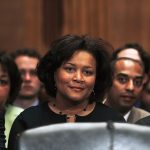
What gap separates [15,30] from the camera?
6.01 meters

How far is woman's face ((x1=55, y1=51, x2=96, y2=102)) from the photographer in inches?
92.5

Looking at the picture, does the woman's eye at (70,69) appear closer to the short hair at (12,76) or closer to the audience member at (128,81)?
the audience member at (128,81)

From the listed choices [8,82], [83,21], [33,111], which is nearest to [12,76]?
[8,82]

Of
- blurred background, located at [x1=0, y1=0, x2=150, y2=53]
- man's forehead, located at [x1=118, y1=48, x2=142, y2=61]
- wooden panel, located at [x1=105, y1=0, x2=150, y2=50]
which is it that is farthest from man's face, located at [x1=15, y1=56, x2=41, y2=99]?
wooden panel, located at [x1=105, y1=0, x2=150, y2=50]

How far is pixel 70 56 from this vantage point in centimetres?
238

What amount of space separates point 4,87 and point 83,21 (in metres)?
2.49

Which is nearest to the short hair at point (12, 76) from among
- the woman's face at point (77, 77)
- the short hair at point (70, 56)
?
the short hair at point (70, 56)

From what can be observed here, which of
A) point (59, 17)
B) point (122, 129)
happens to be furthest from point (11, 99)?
point (59, 17)

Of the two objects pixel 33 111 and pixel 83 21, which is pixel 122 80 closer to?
pixel 33 111

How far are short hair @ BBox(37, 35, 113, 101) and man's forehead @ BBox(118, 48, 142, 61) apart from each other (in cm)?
103

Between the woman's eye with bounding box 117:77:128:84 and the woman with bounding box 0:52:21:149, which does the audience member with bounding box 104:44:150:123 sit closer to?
the woman's eye with bounding box 117:77:128:84

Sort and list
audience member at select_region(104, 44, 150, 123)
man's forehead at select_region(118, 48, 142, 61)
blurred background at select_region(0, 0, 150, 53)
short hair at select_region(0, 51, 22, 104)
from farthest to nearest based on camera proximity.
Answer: blurred background at select_region(0, 0, 150, 53) → man's forehead at select_region(118, 48, 142, 61) → short hair at select_region(0, 51, 22, 104) → audience member at select_region(104, 44, 150, 123)

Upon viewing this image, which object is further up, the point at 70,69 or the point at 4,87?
the point at 70,69

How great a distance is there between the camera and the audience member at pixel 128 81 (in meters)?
3.23
